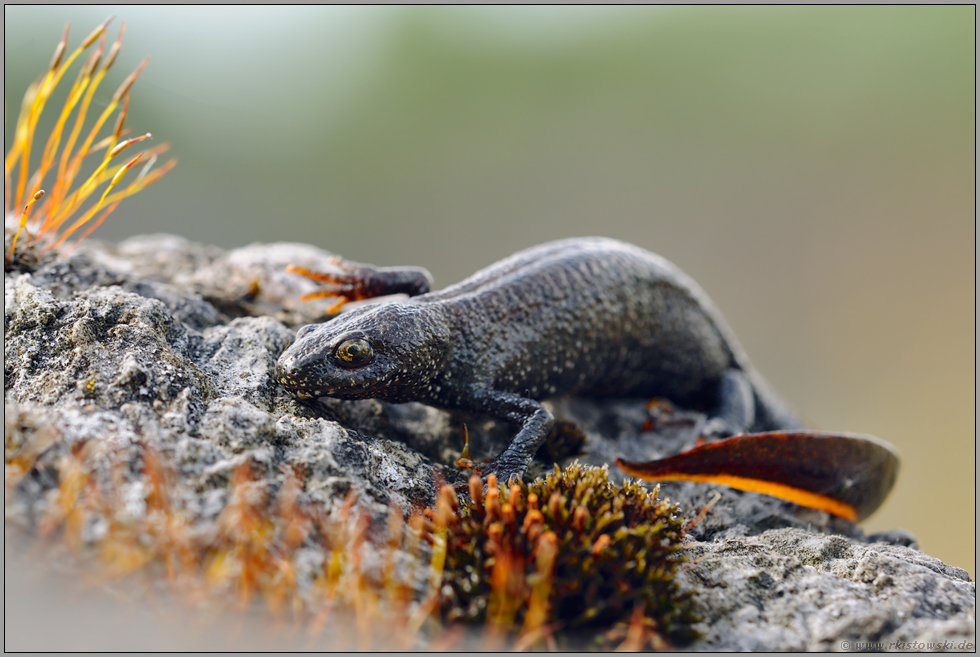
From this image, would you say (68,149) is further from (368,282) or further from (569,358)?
(569,358)

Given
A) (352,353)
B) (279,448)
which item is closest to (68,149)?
(352,353)

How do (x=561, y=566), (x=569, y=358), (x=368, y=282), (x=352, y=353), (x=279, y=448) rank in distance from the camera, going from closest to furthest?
1. (x=561, y=566)
2. (x=279, y=448)
3. (x=352, y=353)
4. (x=569, y=358)
5. (x=368, y=282)

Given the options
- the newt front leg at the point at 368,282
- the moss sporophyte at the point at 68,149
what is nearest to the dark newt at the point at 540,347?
the newt front leg at the point at 368,282

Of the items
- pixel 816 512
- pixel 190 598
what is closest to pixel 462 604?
pixel 190 598

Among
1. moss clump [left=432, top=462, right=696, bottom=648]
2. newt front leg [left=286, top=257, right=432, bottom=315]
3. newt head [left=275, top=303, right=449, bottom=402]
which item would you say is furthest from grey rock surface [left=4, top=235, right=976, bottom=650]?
newt front leg [left=286, top=257, right=432, bottom=315]

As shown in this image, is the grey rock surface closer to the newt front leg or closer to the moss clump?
the moss clump

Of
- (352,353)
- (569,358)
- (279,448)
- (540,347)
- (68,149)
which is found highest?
(68,149)

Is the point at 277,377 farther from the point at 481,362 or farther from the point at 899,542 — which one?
the point at 899,542

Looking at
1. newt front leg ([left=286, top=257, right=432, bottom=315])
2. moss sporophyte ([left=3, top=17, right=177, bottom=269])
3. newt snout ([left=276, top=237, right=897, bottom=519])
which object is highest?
moss sporophyte ([left=3, top=17, right=177, bottom=269])
